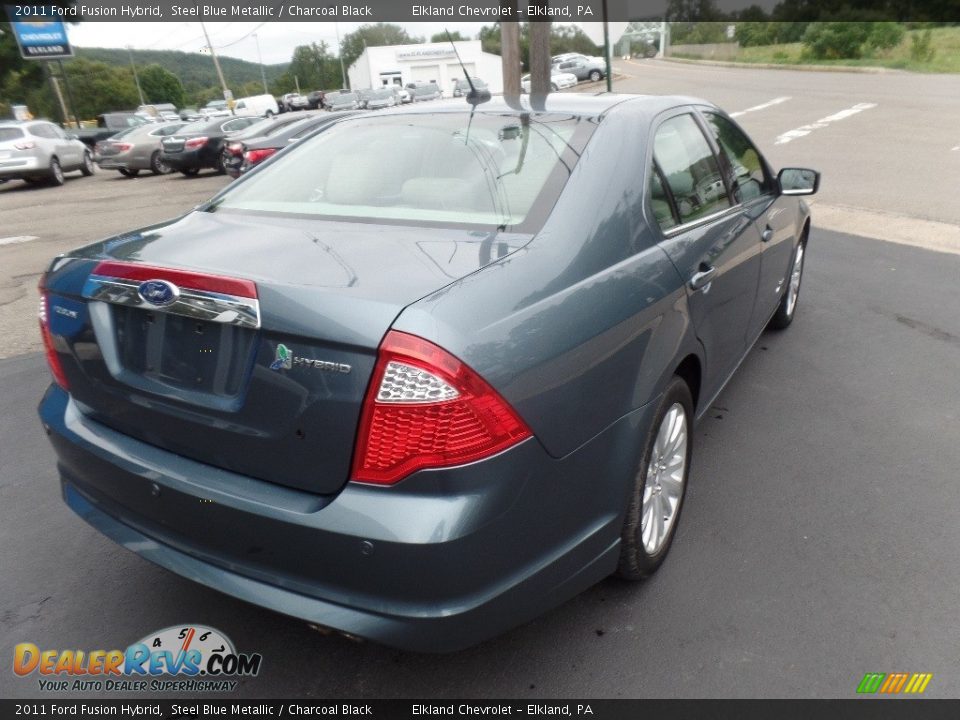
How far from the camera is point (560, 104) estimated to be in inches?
119

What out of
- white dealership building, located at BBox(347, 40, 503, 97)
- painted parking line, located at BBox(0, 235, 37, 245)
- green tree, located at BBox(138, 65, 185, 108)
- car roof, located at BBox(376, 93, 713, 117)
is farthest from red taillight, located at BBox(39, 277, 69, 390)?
green tree, located at BBox(138, 65, 185, 108)

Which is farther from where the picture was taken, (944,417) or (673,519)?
(944,417)

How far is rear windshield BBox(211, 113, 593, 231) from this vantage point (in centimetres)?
246

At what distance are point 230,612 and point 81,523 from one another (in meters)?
1.04

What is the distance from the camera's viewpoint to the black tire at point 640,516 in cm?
236

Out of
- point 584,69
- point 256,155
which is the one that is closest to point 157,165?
point 256,155

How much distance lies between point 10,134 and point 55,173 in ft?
4.18

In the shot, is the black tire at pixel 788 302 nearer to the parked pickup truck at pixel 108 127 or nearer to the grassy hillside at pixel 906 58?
the parked pickup truck at pixel 108 127

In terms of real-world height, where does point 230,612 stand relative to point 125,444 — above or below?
below

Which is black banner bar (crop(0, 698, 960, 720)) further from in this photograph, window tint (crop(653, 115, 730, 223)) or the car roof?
the car roof

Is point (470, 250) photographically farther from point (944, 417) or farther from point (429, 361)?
point (944, 417)

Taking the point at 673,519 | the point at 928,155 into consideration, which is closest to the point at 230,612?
the point at 673,519

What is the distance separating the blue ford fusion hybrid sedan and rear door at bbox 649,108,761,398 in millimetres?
30

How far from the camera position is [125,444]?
7.20ft
